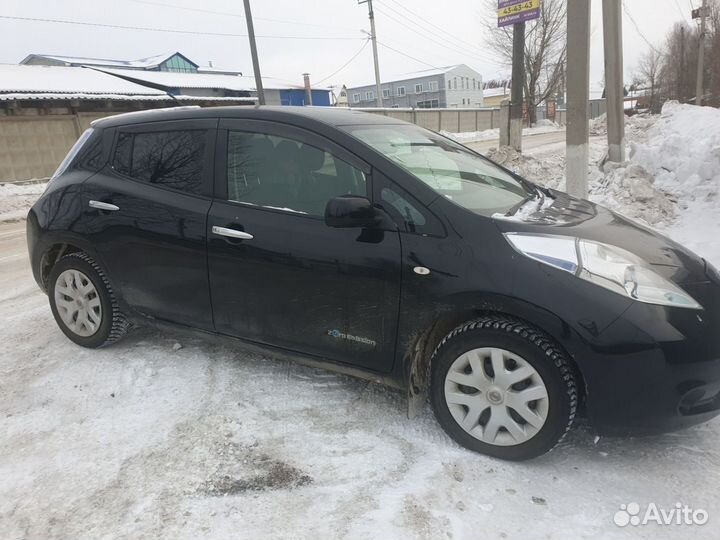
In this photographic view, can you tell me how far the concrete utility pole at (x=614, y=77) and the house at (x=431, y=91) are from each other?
5760cm

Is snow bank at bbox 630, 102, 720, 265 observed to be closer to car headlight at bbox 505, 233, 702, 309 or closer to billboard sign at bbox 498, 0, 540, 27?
car headlight at bbox 505, 233, 702, 309

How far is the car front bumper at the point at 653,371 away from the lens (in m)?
2.22

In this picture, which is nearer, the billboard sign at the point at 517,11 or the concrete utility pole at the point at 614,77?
the concrete utility pole at the point at 614,77

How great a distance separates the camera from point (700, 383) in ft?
7.42

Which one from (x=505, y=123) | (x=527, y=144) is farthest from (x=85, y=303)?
(x=527, y=144)

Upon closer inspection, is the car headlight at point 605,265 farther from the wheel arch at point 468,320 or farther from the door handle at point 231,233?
the door handle at point 231,233

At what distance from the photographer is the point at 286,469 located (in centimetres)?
252

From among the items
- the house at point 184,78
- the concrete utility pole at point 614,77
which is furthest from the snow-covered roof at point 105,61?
the concrete utility pole at point 614,77

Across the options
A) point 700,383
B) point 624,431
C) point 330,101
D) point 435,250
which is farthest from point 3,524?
point 330,101

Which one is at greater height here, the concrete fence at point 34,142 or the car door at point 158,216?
the concrete fence at point 34,142

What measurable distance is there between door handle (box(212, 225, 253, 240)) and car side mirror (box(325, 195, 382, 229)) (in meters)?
0.57

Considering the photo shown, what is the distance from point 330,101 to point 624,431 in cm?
5493

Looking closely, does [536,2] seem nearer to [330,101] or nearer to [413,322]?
[413,322]

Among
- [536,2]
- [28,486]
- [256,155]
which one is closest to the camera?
[28,486]
